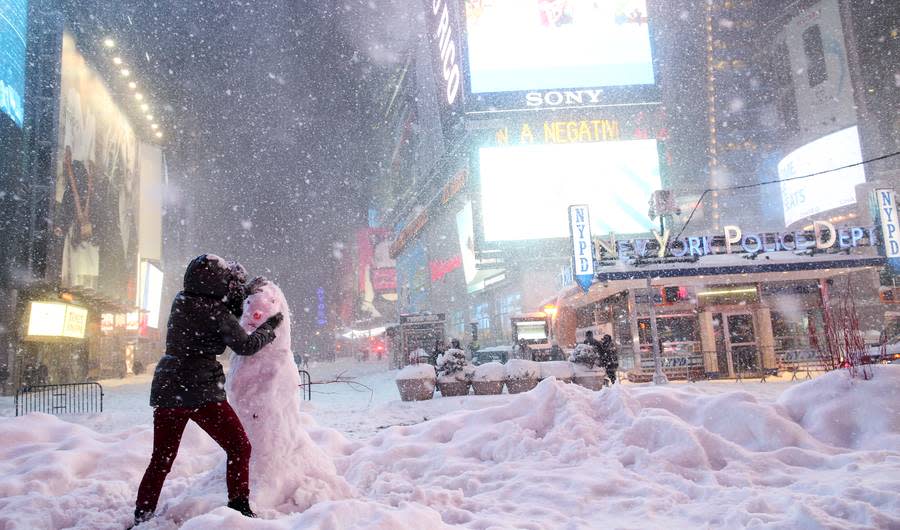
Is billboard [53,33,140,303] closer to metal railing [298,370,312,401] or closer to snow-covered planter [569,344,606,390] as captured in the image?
metal railing [298,370,312,401]

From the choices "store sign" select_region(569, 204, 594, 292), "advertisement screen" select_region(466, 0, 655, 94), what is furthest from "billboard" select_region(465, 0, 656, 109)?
"store sign" select_region(569, 204, 594, 292)

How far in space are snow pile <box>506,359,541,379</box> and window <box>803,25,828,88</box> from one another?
65.7 metres

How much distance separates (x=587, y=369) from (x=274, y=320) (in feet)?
36.7

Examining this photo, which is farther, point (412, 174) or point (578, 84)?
point (412, 174)

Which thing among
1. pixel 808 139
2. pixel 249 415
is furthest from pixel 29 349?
pixel 808 139

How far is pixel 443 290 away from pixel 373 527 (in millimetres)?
60361

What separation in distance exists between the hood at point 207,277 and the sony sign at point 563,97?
39237 mm

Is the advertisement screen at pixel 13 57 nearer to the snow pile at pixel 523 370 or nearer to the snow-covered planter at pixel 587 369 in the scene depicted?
the snow pile at pixel 523 370

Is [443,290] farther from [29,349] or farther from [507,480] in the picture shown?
[507,480]

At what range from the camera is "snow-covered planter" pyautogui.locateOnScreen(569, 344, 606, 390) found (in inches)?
546

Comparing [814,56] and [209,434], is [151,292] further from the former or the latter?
[814,56]

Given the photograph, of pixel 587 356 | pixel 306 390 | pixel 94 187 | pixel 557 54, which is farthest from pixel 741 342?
pixel 94 187

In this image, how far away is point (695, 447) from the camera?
5.27 metres

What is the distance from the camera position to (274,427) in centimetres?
422
